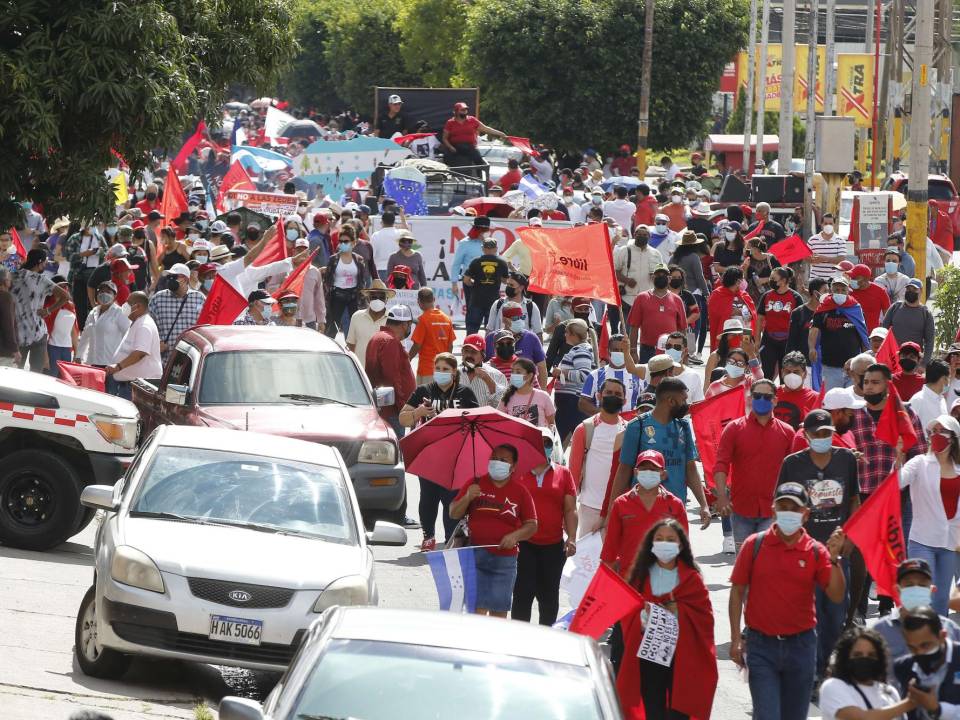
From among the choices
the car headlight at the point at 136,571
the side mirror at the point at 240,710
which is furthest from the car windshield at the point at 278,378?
the side mirror at the point at 240,710

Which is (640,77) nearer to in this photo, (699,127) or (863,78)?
(699,127)

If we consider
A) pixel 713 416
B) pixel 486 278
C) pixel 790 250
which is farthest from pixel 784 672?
pixel 790 250

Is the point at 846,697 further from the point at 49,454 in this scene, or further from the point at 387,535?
the point at 49,454

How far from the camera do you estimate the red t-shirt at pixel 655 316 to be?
Result: 1883cm

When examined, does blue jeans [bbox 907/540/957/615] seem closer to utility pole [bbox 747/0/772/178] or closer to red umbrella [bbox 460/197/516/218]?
red umbrella [bbox 460/197/516/218]

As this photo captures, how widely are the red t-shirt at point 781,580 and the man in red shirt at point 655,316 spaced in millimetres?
9857

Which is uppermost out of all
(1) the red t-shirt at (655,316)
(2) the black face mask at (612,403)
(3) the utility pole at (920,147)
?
(3) the utility pole at (920,147)

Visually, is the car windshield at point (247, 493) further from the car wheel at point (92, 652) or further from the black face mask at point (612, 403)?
the black face mask at point (612, 403)

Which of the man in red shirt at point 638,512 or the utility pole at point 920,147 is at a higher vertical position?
the utility pole at point 920,147

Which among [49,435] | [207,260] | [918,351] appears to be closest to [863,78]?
[207,260]

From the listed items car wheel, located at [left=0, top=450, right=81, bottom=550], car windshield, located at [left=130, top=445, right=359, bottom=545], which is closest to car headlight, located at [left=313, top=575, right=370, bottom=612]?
car windshield, located at [left=130, top=445, right=359, bottom=545]

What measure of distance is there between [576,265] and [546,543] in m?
8.47

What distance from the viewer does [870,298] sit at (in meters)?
18.8

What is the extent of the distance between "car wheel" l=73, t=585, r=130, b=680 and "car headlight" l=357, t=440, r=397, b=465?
4.11 metres
